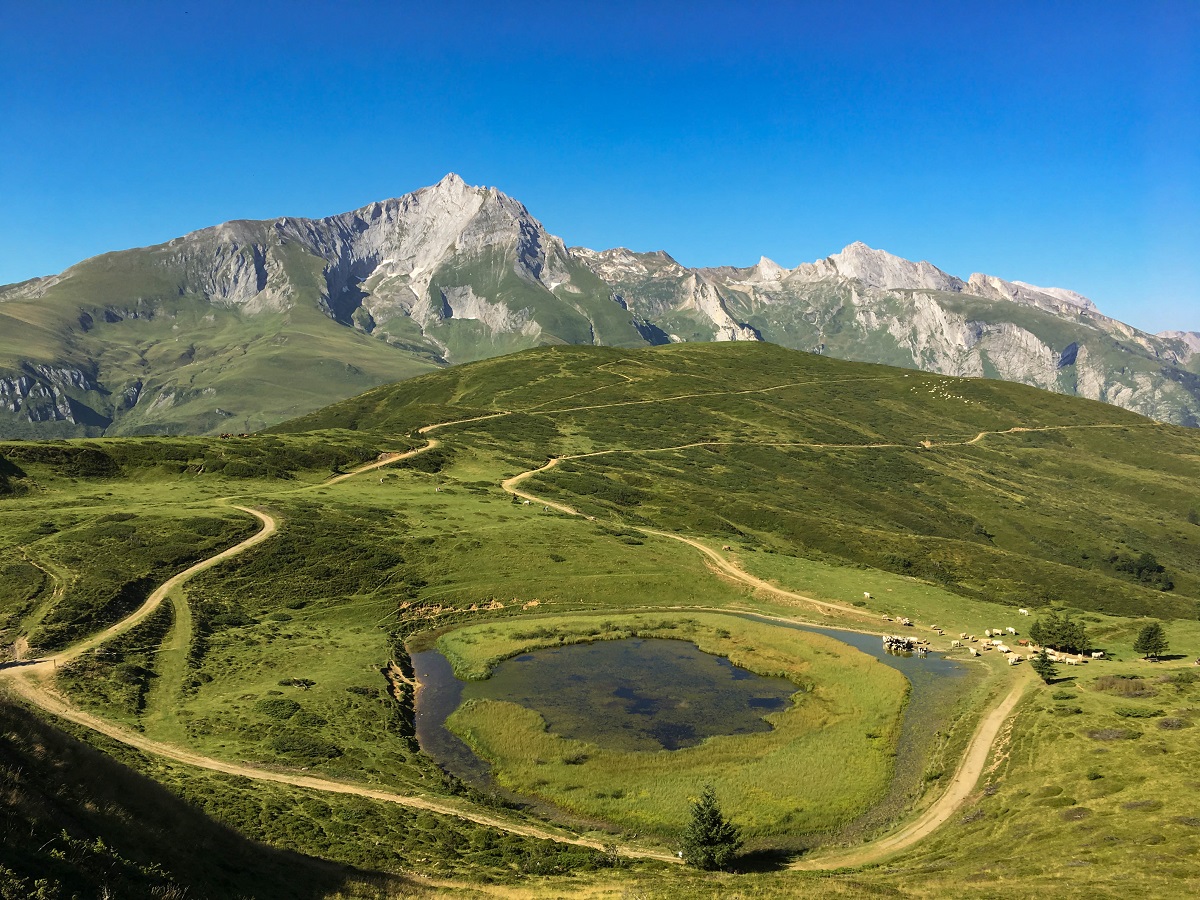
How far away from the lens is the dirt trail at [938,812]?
4007 cm

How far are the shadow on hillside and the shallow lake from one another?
24.4 m

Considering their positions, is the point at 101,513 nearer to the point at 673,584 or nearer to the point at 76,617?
the point at 76,617

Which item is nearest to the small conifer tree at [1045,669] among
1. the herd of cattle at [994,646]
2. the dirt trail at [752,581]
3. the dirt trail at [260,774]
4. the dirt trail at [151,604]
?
the herd of cattle at [994,646]

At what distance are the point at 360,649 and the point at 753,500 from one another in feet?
342

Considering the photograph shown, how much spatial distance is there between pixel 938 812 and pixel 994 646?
138 ft

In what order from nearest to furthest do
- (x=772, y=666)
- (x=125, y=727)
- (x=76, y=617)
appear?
(x=125, y=727), (x=76, y=617), (x=772, y=666)

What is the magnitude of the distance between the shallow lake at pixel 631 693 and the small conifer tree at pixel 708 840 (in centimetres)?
1545

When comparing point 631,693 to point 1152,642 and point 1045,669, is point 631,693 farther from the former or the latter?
point 1152,642

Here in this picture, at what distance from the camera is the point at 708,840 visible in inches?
1527

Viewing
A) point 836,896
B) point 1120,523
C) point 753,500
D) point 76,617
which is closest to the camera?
point 836,896

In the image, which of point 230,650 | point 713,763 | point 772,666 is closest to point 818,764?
point 713,763

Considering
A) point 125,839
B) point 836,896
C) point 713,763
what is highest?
point 125,839

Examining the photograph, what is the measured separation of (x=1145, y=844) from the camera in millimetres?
34812

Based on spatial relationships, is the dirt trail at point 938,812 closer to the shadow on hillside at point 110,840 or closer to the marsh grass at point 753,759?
the marsh grass at point 753,759
